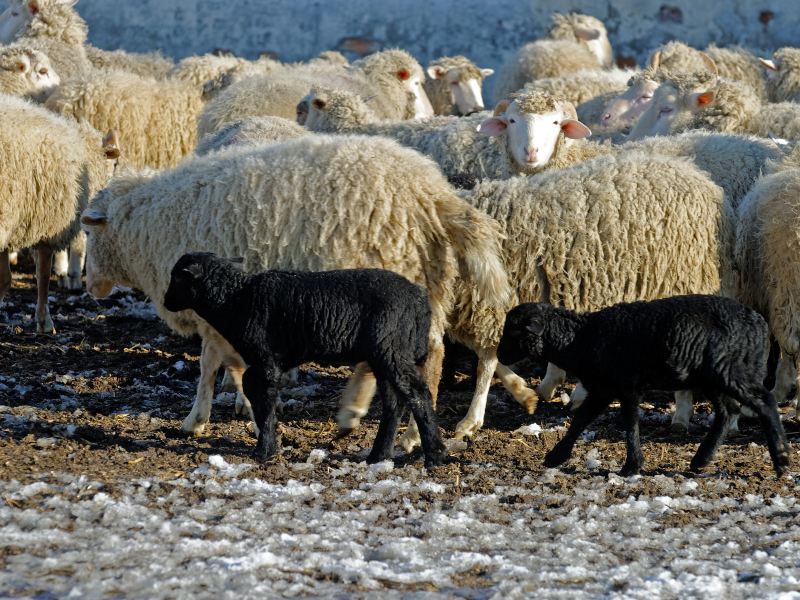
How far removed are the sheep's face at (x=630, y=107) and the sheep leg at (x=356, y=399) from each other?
16.4 feet

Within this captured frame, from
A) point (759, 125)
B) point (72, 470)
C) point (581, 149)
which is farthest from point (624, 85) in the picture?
point (72, 470)

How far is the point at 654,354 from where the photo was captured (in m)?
4.70

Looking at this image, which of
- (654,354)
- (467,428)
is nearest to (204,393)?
(467,428)

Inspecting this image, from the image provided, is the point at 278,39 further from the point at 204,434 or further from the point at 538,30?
the point at 204,434

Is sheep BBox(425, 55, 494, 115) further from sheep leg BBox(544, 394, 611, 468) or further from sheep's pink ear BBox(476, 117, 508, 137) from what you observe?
sheep leg BBox(544, 394, 611, 468)

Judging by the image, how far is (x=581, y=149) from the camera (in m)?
7.48

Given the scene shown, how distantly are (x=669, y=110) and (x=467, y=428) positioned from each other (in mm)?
3896

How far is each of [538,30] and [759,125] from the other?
865 cm

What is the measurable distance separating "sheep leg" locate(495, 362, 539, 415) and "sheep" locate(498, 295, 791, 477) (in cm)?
86

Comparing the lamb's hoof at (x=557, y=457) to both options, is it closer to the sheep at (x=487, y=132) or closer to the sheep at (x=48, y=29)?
the sheep at (x=487, y=132)

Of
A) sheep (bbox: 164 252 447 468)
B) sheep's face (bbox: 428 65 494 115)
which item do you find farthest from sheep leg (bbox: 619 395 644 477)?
sheep's face (bbox: 428 65 494 115)

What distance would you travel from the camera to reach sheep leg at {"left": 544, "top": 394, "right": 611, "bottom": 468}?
4828mm

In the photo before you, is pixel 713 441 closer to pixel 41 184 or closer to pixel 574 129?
pixel 574 129

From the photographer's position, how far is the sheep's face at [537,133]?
711 centimetres
